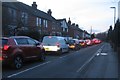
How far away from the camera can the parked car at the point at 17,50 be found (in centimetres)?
1359

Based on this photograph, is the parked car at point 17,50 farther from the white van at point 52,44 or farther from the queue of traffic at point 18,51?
the white van at point 52,44

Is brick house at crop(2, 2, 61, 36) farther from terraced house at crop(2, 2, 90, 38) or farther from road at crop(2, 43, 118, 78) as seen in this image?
road at crop(2, 43, 118, 78)

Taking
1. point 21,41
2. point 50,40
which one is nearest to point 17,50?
point 21,41

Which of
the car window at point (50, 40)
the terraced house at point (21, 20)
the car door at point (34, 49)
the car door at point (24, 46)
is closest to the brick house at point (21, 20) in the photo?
the terraced house at point (21, 20)

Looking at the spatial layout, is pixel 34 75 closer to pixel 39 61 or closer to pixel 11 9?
pixel 39 61

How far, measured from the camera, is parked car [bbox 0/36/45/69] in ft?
44.6

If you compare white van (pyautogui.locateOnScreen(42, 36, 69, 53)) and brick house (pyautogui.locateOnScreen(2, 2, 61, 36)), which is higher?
brick house (pyautogui.locateOnScreen(2, 2, 61, 36))

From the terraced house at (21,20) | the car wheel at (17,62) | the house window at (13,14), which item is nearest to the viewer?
the car wheel at (17,62)

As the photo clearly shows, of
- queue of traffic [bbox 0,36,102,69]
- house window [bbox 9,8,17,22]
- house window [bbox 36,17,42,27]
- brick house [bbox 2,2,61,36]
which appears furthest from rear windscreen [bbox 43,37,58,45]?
house window [bbox 36,17,42,27]

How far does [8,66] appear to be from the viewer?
48.9ft

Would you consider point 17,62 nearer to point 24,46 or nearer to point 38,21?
point 24,46

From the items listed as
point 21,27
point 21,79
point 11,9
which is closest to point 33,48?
point 21,79

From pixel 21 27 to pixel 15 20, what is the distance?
2.00 meters

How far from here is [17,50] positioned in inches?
564
